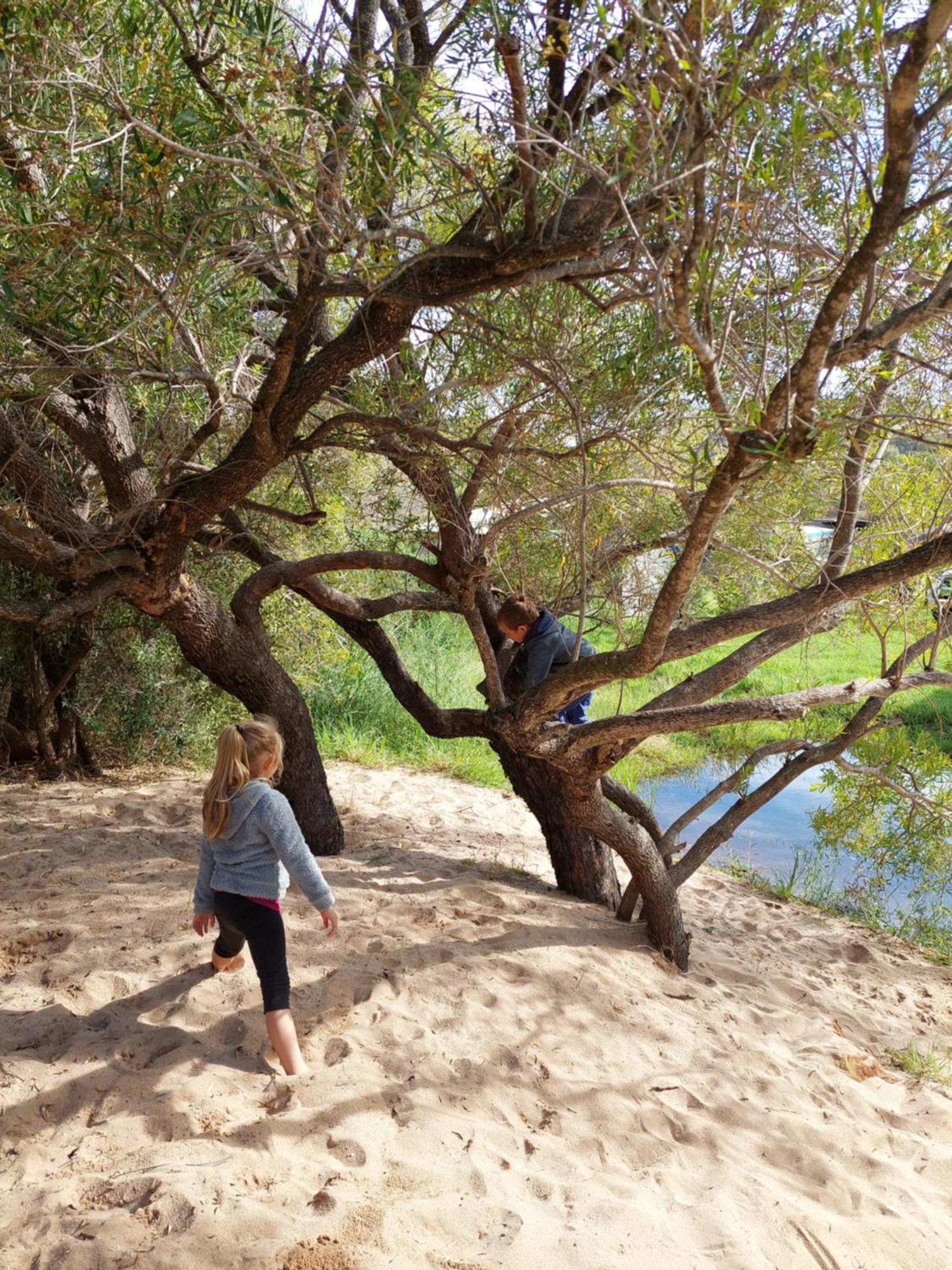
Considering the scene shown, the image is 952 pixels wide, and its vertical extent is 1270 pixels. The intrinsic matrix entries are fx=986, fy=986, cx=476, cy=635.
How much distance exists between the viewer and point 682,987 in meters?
5.14

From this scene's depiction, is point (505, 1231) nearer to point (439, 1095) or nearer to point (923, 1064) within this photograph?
point (439, 1095)

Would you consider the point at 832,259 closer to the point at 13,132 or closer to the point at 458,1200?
the point at 13,132

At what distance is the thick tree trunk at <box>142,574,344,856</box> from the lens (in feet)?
19.3

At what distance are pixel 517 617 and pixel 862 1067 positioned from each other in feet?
9.22

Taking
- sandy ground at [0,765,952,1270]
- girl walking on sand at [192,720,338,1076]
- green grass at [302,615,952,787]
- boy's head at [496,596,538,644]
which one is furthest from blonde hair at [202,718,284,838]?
green grass at [302,615,952,787]

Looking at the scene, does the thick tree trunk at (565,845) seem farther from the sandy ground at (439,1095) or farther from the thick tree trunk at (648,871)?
the thick tree trunk at (648,871)

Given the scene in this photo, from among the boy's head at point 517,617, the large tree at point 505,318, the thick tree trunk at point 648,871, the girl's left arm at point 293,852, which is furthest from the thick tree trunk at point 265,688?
the girl's left arm at point 293,852

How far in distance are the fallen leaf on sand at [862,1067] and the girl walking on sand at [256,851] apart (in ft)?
8.73

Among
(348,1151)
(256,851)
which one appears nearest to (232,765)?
(256,851)

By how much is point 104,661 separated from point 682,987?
5.58 metres

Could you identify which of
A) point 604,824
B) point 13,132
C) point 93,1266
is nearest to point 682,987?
point 604,824

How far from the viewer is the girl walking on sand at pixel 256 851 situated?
381cm

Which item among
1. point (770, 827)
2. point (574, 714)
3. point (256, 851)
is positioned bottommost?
point (770, 827)

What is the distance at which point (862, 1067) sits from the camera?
15.5 ft
